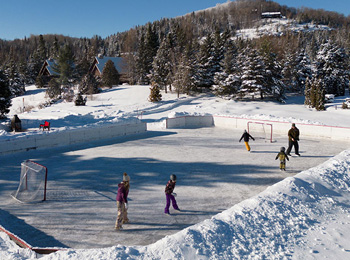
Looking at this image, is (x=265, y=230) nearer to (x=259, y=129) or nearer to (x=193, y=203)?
(x=193, y=203)

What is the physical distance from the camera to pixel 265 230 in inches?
262

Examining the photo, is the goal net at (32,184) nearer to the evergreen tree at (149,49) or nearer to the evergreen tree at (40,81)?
the evergreen tree at (149,49)

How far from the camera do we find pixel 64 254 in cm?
542

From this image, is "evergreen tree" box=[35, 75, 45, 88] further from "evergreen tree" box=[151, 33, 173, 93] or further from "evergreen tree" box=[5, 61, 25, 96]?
"evergreen tree" box=[151, 33, 173, 93]

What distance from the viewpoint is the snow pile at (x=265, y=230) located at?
550 cm

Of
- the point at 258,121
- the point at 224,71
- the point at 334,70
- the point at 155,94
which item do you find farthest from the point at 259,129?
the point at 334,70

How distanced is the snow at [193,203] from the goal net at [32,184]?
0.35 meters

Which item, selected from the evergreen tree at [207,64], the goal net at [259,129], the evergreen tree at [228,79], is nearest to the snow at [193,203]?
the goal net at [259,129]

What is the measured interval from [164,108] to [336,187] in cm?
2932

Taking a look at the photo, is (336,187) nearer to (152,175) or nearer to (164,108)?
(152,175)

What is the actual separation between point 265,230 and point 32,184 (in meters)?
7.28

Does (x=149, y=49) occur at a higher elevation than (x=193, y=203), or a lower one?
higher

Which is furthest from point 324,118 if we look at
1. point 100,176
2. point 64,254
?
point 64,254

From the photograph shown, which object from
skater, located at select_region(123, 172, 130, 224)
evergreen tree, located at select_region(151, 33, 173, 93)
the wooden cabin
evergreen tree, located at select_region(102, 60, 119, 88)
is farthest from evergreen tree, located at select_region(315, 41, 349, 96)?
skater, located at select_region(123, 172, 130, 224)
